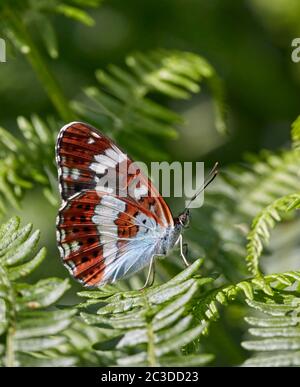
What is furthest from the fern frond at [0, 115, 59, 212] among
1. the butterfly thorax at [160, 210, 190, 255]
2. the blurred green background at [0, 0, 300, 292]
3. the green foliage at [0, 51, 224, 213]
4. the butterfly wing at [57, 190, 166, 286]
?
the blurred green background at [0, 0, 300, 292]

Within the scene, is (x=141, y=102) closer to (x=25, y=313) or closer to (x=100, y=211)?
(x=100, y=211)

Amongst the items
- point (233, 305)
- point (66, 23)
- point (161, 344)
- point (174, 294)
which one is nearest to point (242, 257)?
point (233, 305)

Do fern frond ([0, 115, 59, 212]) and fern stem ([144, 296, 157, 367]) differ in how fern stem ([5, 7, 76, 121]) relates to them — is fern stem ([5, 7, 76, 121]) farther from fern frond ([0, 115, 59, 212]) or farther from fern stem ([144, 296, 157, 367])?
fern stem ([144, 296, 157, 367])

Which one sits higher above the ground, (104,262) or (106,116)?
(106,116)

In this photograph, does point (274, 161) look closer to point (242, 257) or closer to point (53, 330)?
point (242, 257)

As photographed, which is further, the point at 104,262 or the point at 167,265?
the point at 167,265

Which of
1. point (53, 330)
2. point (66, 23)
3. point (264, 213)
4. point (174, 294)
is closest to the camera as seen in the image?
point (53, 330)
